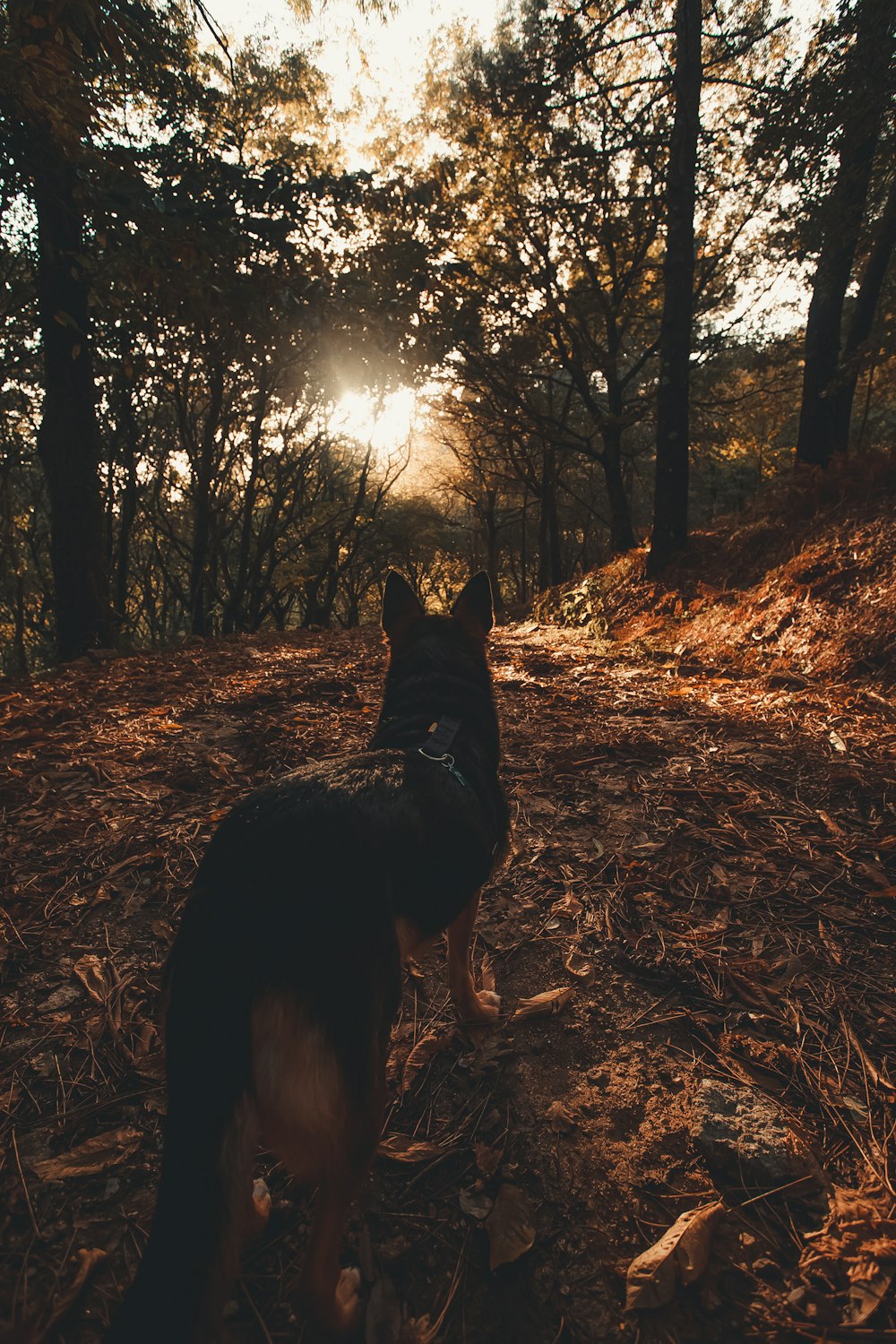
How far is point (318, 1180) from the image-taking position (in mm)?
1431

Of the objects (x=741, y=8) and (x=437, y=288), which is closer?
(x=741, y=8)

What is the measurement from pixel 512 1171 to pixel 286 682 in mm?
5116

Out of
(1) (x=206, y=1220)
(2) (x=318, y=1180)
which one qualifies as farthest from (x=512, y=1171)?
(1) (x=206, y=1220)

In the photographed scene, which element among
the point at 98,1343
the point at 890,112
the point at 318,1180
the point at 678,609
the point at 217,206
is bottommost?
the point at 98,1343

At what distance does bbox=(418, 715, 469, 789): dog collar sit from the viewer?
83.0 inches

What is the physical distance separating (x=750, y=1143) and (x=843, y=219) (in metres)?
9.68

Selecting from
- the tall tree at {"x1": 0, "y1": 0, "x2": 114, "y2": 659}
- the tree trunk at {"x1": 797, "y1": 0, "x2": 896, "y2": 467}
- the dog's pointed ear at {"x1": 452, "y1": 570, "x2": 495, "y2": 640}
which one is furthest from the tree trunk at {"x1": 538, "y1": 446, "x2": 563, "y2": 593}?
the dog's pointed ear at {"x1": 452, "y1": 570, "x2": 495, "y2": 640}

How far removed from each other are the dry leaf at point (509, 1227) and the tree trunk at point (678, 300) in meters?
8.73

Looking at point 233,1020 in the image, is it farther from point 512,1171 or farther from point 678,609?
point 678,609

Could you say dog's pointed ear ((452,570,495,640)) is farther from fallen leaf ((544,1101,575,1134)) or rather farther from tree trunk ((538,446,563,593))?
tree trunk ((538,446,563,593))

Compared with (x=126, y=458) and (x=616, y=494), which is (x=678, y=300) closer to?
(x=616, y=494)

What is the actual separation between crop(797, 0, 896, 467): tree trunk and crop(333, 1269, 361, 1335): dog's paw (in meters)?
9.16

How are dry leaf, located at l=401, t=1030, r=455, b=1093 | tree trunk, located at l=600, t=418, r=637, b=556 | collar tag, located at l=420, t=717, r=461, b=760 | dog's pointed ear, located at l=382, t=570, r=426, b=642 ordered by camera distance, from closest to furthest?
dry leaf, located at l=401, t=1030, r=455, b=1093 < collar tag, located at l=420, t=717, r=461, b=760 < dog's pointed ear, located at l=382, t=570, r=426, b=642 < tree trunk, located at l=600, t=418, r=637, b=556

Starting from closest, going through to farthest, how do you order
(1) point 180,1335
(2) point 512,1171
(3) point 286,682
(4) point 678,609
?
(1) point 180,1335 → (2) point 512,1171 → (3) point 286,682 → (4) point 678,609
